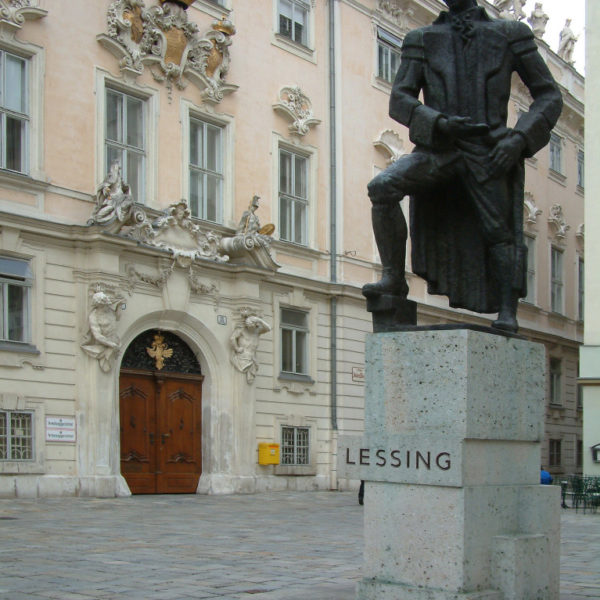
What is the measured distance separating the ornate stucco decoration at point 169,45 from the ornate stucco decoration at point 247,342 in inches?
173

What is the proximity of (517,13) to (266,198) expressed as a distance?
15.0 metres

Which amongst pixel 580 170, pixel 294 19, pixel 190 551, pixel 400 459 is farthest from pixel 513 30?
pixel 580 170

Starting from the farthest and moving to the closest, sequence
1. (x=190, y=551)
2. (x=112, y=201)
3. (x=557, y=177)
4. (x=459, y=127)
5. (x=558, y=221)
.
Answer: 1. (x=557, y=177)
2. (x=558, y=221)
3. (x=112, y=201)
4. (x=190, y=551)
5. (x=459, y=127)

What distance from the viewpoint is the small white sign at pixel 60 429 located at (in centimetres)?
1756

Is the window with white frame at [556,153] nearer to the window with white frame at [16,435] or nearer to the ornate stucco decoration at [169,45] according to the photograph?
the ornate stucco decoration at [169,45]

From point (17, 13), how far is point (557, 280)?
72.6 feet

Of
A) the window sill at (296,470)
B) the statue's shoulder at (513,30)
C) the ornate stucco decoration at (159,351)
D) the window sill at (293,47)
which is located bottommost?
the window sill at (296,470)

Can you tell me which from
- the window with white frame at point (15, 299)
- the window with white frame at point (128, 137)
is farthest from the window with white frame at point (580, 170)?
the window with white frame at point (15, 299)

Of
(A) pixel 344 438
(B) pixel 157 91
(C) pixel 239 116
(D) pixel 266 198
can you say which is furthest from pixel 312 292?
(A) pixel 344 438

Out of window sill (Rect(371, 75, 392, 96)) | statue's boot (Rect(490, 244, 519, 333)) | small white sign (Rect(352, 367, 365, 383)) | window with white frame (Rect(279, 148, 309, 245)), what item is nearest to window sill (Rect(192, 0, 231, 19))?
window with white frame (Rect(279, 148, 309, 245))

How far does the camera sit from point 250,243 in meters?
21.2

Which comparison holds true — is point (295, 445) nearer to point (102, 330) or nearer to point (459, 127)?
point (102, 330)

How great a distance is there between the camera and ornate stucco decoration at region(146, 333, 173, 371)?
66.5 feet

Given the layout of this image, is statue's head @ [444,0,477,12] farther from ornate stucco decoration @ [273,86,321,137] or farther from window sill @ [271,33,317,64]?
window sill @ [271,33,317,64]
